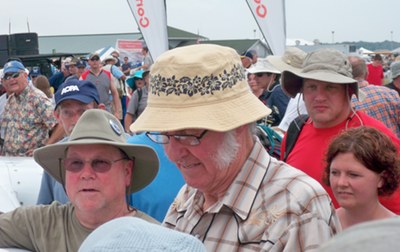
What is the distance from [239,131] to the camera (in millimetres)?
1846

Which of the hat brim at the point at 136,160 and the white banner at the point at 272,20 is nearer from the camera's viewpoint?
the hat brim at the point at 136,160

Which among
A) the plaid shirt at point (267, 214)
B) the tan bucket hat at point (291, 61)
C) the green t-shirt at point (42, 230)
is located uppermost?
the tan bucket hat at point (291, 61)

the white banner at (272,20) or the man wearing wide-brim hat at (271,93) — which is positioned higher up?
the white banner at (272,20)

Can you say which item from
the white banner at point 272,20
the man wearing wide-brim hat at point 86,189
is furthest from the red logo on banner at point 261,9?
the man wearing wide-brim hat at point 86,189

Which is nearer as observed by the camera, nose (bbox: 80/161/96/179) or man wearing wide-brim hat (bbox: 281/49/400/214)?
nose (bbox: 80/161/96/179)

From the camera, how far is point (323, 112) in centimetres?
311

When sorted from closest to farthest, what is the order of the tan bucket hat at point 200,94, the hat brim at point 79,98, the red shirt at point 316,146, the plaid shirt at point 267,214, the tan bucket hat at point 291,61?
the plaid shirt at point 267,214 < the tan bucket hat at point 200,94 < the red shirt at point 316,146 < the tan bucket hat at point 291,61 < the hat brim at point 79,98

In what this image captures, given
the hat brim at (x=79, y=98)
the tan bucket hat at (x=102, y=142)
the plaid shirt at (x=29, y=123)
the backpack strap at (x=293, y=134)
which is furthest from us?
the plaid shirt at (x=29, y=123)

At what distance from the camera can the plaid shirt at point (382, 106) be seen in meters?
4.45

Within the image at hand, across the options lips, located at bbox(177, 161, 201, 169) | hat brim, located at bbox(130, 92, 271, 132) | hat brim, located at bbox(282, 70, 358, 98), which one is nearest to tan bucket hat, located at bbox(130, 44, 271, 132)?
hat brim, located at bbox(130, 92, 271, 132)

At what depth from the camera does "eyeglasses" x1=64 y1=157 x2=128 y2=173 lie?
103 inches

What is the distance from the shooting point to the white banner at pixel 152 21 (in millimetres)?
9102

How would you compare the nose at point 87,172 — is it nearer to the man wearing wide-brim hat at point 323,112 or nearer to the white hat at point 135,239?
the man wearing wide-brim hat at point 323,112

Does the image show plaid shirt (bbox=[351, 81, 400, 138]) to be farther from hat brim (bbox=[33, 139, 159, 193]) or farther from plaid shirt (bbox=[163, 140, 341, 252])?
plaid shirt (bbox=[163, 140, 341, 252])
